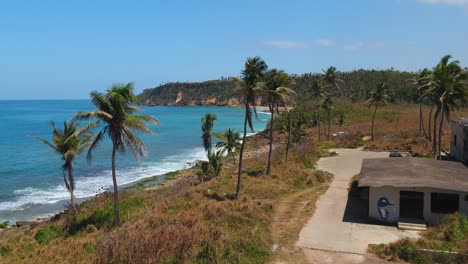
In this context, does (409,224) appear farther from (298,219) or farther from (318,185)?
(318,185)

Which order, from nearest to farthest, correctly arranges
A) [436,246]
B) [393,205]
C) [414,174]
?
[436,246]
[393,205]
[414,174]

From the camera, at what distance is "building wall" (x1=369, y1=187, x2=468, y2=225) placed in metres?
19.9

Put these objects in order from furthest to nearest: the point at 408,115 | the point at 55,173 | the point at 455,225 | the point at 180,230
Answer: the point at 408,115 → the point at 55,173 → the point at 455,225 → the point at 180,230

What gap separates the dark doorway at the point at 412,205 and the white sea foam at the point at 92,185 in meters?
27.3

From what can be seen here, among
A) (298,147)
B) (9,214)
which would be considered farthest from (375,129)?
(9,214)

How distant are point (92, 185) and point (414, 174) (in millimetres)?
31681

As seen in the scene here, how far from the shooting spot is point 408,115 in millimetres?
79125

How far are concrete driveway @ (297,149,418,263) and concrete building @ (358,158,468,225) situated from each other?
1.09 meters

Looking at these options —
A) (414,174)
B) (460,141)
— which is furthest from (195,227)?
(460,141)

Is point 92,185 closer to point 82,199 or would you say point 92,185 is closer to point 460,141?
point 82,199

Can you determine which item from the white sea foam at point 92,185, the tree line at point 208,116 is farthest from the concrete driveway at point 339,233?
the white sea foam at point 92,185

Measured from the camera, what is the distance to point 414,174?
21.9 metres

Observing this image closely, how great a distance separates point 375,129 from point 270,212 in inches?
1801

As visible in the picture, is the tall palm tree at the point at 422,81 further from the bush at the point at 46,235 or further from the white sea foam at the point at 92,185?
the white sea foam at the point at 92,185
